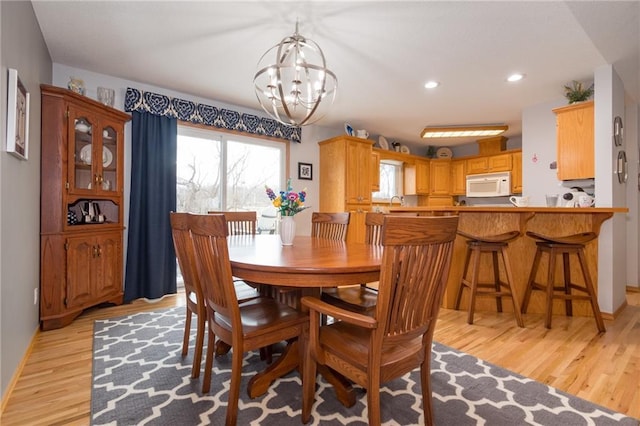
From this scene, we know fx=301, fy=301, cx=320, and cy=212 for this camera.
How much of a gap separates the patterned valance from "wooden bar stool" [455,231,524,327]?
2.81m

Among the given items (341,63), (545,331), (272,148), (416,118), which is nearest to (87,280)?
(272,148)

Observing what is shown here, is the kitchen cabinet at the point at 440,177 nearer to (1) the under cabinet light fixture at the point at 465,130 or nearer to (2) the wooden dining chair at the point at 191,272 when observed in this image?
(1) the under cabinet light fixture at the point at 465,130

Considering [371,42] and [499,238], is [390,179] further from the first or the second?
[371,42]

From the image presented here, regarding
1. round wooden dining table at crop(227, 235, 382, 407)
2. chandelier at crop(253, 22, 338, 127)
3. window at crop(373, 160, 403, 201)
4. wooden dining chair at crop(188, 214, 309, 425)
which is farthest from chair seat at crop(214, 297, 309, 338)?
window at crop(373, 160, 403, 201)

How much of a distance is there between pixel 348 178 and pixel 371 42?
7.42 ft

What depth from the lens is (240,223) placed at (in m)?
3.02

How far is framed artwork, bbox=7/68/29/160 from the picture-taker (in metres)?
1.64

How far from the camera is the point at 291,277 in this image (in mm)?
1345

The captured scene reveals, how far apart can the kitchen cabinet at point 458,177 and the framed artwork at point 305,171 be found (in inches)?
126

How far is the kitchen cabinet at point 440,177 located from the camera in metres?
6.25

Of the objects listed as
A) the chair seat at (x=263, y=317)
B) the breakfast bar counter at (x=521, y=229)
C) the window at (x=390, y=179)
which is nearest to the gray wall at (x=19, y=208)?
the chair seat at (x=263, y=317)

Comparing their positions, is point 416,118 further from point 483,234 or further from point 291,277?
point 291,277

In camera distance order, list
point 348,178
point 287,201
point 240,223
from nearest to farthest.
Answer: point 287,201 → point 240,223 → point 348,178

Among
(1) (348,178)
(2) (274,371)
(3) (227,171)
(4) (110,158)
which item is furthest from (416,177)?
(2) (274,371)
